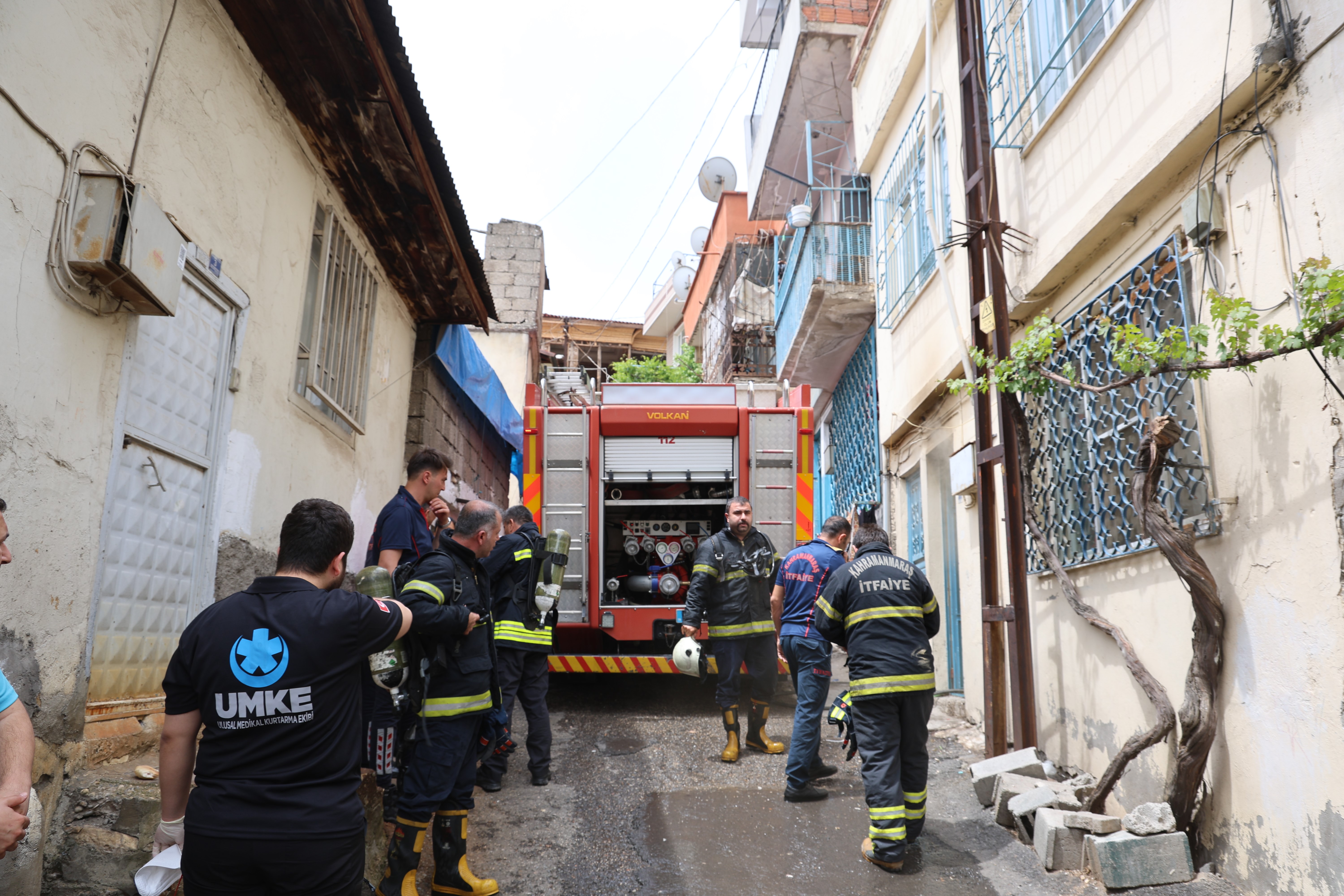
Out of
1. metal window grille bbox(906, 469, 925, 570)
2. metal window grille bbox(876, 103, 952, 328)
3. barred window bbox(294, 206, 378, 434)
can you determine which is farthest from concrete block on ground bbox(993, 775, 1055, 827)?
barred window bbox(294, 206, 378, 434)

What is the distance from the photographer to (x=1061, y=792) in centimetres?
447

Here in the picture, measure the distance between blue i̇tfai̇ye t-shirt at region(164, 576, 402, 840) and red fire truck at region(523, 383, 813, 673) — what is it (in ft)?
17.0

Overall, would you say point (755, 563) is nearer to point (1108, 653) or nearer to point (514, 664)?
point (514, 664)

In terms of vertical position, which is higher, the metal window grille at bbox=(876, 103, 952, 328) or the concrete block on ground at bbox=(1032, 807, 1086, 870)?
the metal window grille at bbox=(876, 103, 952, 328)

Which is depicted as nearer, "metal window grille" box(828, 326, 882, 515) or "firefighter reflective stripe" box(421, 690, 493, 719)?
"firefighter reflective stripe" box(421, 690, 493, 719)

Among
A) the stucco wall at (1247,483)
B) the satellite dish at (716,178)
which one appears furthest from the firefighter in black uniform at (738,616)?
the satellite dish at (716,178)

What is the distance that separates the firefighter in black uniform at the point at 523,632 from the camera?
5.55m

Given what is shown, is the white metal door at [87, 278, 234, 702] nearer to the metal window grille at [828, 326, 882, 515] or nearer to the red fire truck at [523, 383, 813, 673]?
the red fire truck at [523, 383, 813, 673]

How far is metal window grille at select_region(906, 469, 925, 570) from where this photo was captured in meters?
9.07

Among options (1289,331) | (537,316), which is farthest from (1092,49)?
(537,316)

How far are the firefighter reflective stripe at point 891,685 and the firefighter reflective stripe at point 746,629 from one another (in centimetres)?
189

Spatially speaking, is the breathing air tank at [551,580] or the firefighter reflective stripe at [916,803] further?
the breathing air tank at [551,580]

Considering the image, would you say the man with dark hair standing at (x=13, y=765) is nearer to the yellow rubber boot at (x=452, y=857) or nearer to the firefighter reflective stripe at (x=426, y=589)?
the firefighter reflective stripe at (x=426, y=589)

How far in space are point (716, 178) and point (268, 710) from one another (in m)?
22.3
